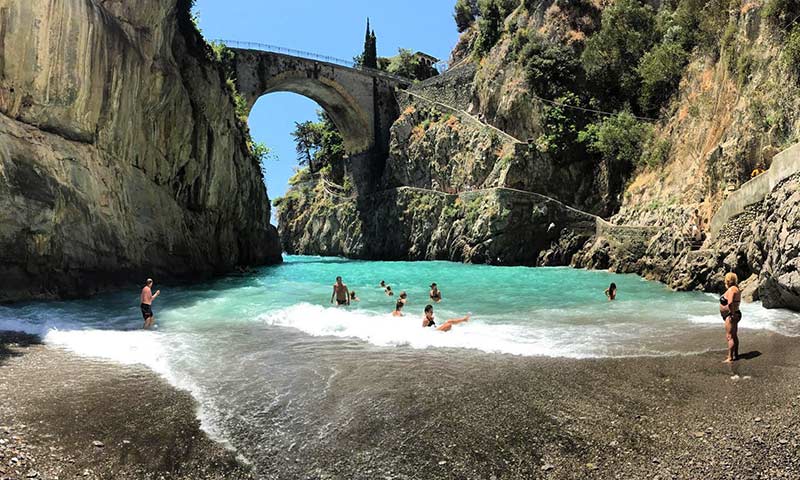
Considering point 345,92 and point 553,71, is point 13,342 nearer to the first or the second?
point 553,71

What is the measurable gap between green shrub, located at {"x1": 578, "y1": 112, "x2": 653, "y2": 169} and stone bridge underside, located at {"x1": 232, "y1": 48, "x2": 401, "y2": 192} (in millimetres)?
22470

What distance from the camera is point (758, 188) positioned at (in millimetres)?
13633

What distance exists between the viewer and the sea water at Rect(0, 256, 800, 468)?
643 centimetres

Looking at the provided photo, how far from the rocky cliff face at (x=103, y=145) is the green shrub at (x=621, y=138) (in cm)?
2140

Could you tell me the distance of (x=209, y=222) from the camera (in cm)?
2636

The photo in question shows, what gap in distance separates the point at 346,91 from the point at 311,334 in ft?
129

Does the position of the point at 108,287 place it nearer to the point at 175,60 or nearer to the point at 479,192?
the point at 175,60

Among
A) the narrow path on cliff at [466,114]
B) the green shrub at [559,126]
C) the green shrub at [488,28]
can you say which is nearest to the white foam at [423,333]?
the green shrub at [559,126]

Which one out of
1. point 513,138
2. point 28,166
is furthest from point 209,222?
point 513,138

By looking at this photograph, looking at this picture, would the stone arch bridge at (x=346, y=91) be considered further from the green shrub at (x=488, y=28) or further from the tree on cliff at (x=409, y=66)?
the tree on cliff at (x=409, y=66)

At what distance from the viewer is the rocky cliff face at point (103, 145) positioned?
1315 cm

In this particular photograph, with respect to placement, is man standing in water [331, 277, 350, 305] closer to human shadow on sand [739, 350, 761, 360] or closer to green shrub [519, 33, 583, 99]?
human shadow on sand [739, 350, 761, 360]

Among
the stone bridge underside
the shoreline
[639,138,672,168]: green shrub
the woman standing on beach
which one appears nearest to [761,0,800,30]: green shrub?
[639,138,672,168]: green shrub

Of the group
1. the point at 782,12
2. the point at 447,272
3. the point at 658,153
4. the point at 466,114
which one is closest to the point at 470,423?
the point at 782,12
